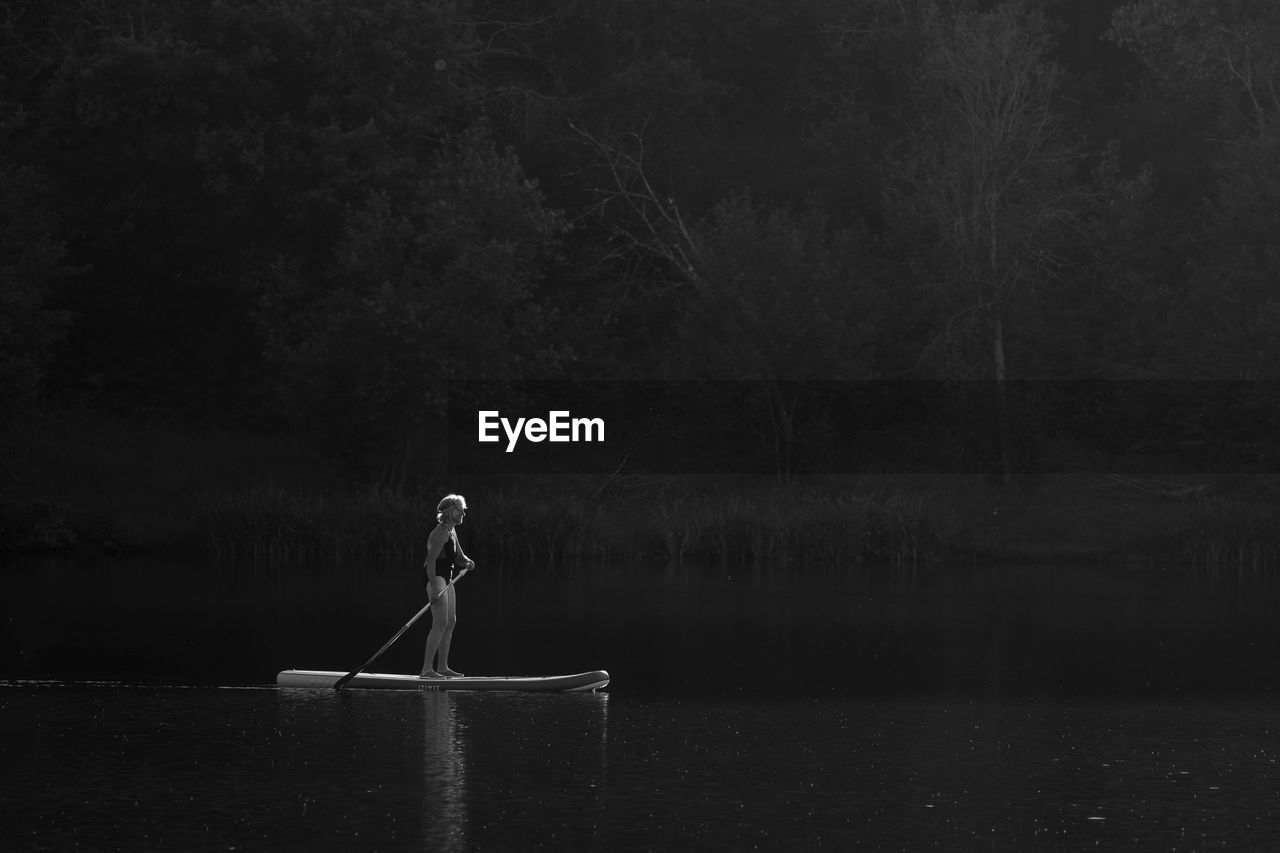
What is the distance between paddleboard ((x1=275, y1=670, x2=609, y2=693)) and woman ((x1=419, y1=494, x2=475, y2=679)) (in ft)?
0.64

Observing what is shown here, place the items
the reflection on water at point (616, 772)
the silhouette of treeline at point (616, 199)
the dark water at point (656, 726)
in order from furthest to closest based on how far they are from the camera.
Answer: the silhouette of treeline at point (616, 199)
the dark water at point (656, 726)
the reflection on water at point (616, 772)

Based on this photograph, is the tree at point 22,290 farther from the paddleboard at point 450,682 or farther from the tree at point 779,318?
the paddleboard at point 450,682

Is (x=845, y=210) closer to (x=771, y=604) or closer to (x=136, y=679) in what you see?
Result: (x=771, y=604)

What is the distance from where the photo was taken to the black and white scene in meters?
30.5

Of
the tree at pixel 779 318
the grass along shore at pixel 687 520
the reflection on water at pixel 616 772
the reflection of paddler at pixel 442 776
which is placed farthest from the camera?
the tree at pixel 779 318

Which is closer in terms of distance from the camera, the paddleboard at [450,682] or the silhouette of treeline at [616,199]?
the paddleboard at [450,682]

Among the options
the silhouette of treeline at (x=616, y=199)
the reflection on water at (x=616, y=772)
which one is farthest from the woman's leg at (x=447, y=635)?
the silhouette of treeline at (x=616, y=199)

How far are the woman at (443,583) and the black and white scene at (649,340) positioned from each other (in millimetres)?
1667

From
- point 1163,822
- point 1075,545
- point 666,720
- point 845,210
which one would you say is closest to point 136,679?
point 666,720

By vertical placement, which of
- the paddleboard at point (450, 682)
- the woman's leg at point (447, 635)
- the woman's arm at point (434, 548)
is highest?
the woman's arm at point (434, 548)

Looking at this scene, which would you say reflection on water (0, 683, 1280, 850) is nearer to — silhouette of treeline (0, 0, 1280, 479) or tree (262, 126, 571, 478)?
silhouette of treeline (0, 0, 1280, 479)

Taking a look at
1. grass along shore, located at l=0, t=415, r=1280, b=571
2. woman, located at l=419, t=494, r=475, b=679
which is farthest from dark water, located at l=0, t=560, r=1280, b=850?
grass along shore, located at l=0, t=415, r=1280, b=571

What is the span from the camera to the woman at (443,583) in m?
21.0

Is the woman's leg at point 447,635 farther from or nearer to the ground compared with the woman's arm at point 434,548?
nearer to the ground
